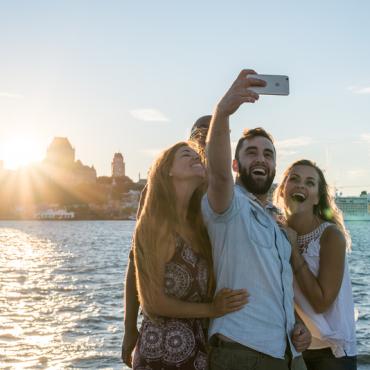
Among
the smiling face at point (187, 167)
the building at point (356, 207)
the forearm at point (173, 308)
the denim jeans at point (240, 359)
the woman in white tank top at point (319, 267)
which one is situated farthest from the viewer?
the building at point (356, 207)

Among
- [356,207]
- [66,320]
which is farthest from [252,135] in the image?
[356,207]

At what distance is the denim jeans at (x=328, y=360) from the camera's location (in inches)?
161

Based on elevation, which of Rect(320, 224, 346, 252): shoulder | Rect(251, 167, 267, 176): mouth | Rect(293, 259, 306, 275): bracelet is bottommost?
Rect(293, 259, 306, 275): bracelet

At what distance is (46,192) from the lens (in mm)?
198250

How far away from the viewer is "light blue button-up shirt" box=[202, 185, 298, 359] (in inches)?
133

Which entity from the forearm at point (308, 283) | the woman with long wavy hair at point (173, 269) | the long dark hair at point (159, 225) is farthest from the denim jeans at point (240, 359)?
the forearm at point (308, 283)

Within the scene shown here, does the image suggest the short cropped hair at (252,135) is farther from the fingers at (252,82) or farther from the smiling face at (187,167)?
the fingers at (252,82)

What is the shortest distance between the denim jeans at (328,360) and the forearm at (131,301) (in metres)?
1.17

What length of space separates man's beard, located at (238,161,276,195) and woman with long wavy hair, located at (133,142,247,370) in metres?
A: 0.24

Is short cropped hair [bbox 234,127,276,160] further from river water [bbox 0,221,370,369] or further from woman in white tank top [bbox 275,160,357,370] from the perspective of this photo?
river water [bbox 0,221,370,369]

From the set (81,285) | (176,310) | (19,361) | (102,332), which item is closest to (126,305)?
(176,310)

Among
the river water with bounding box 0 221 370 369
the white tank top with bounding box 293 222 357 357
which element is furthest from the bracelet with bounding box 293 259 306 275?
the river water with bounding box 0 221 370 369

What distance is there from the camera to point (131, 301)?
159 inches

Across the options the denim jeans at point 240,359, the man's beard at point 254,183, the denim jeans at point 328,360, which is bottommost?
the denim jeans at point 328,360
